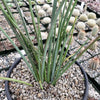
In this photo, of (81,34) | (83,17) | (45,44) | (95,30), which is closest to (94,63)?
(81,34)

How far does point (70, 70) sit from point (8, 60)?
535 mm

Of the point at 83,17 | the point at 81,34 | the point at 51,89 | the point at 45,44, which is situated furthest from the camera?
the point at 83,17

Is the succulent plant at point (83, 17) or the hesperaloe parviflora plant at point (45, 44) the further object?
the succulent plant at point (83, 17)

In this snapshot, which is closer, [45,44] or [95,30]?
[45,44]

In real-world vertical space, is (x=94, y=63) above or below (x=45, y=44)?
below

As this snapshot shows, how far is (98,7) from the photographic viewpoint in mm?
2154

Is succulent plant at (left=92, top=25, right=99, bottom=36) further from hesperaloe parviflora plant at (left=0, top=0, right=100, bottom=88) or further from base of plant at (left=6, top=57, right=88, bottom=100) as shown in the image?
hesperaloe parviflora plant at (left=0, top=0, right=100, bottom=88)

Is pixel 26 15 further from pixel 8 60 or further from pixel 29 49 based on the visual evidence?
pixel 29 49

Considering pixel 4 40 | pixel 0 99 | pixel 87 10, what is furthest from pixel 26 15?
pixel 0 99

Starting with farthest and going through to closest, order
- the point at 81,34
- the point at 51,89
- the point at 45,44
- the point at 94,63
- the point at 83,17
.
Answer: the point at 83,17 < the point at 81,34 < the point at 94,63 < the point at 51,89 < the point at 45,44

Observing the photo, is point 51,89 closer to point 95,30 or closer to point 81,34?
point 81,34

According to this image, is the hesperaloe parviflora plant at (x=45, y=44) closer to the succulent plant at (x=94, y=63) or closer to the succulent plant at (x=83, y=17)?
the succulent plant at (x=94, y=63)

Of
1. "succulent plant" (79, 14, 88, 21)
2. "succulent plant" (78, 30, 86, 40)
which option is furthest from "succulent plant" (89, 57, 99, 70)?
"succulent plant" (79, 14, 88, 21)

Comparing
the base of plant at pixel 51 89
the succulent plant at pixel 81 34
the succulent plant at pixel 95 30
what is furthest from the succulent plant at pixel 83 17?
the base of plant at pixel 51 89
